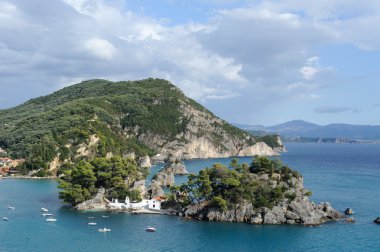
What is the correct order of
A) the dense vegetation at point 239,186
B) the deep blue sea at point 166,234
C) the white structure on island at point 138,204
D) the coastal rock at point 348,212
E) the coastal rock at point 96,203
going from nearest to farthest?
the deep blue sea at point 166,234, the dense vegetation at point 239,186, the coastal rock at point 348,212, the white structure on island at point 138,204, the coastal rock at point 96,203

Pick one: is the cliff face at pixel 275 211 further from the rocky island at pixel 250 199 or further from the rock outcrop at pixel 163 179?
the rock outcrop at pixel 163 179

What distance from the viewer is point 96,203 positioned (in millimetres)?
83188

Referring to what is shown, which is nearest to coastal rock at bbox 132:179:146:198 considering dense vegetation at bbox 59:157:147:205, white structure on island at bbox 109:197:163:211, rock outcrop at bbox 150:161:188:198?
dense vegetation at bbox 59:157:147:205

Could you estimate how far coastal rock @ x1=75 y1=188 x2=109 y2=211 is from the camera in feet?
269

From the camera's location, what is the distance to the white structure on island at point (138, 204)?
81500 millimetres

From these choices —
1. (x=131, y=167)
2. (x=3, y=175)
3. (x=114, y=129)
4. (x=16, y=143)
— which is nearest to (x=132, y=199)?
(x=131, y=167)

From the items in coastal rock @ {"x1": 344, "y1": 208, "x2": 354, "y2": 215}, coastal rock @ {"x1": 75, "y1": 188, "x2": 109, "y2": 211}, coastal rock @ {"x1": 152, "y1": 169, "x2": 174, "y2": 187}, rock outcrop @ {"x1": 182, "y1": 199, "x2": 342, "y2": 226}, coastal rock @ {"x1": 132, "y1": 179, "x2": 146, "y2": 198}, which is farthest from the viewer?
coastal rock @ {"x1": 152, "y1": 169, "x2": 174, "y2": 187}

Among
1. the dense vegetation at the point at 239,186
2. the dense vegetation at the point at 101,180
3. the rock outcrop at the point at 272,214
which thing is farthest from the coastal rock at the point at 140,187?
the rock outcrop at the point at 272,214

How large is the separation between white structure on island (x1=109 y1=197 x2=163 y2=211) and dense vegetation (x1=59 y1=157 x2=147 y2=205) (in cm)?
190

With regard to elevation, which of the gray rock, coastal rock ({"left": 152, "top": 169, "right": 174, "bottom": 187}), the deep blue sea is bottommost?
the deep blue sea

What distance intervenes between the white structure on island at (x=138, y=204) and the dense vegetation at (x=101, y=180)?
6.23 feet

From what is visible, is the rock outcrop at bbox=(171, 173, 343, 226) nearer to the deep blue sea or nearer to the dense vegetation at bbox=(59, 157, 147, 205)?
the deep blue sea

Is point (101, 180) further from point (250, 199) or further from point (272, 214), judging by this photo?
point (272, 214)

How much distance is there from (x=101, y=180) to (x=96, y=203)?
6087mm
